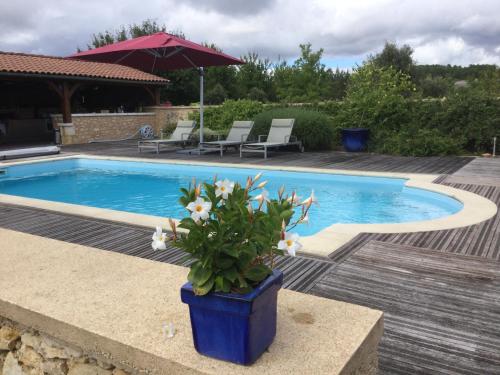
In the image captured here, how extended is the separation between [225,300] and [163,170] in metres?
9.06

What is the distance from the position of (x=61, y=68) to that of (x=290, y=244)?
15857 millimetres

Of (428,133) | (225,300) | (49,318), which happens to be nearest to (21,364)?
(49,318)

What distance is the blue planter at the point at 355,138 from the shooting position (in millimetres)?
11359

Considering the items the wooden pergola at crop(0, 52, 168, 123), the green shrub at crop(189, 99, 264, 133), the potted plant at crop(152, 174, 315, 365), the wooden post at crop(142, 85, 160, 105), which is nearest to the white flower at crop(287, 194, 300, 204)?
the potted plant at crop(152, 174, 315, 365)

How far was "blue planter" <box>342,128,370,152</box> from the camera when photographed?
1136 cm

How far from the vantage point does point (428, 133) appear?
10.8 meters

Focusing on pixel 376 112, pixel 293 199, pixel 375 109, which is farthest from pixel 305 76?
pixel 293 199

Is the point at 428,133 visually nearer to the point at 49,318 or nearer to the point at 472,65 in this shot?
the point at 49,318

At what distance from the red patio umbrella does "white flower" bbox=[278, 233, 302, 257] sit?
8598 millimetres

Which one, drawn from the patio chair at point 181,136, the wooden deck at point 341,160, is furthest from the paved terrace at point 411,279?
the patio chair at point 181,136

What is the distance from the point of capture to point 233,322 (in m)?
1.57

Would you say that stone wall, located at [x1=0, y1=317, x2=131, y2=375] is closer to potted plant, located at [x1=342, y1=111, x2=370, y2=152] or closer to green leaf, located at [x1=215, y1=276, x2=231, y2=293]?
green leaf, located at [x1=215, y1=276, x2=231, y2=293]

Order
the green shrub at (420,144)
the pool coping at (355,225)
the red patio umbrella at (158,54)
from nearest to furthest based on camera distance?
the pool coping at (355,225), the red patio umbrella at (158,54), the green shrub at (420,144)

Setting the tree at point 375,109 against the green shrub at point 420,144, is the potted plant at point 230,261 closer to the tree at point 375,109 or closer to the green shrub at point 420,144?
the green shrub at point 420,144
